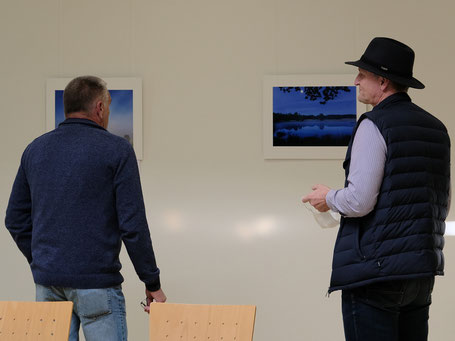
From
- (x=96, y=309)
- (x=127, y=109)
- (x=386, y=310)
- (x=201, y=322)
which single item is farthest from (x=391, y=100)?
(x=127, y=109)

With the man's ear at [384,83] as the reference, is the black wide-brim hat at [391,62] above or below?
above

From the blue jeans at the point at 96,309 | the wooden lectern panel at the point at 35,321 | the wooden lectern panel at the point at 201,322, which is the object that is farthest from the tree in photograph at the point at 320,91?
the wooden lectern panel at the point at 35,321

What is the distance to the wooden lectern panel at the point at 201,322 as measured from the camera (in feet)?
7.79

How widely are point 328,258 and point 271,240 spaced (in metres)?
0.44

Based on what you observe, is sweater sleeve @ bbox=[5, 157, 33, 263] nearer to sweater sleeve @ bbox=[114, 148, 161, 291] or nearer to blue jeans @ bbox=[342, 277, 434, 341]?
sweater sleeve @ bbox=[114, 148, 161, 291]

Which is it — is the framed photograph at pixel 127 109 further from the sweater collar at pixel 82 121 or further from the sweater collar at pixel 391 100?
the sweater collar at pixel 391 100

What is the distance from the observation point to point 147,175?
507 cm

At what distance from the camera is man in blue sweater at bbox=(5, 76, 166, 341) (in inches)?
106

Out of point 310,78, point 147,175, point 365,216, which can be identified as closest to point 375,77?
point 365,216

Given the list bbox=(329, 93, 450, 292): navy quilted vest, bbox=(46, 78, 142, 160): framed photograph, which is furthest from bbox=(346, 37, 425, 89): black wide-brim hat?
bbox=(46, 78, 142, 160): framed photograph

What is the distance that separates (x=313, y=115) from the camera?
4.99 meters

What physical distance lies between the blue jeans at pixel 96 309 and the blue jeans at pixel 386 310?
928mm

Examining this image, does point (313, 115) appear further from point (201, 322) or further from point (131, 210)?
point (201, 322)

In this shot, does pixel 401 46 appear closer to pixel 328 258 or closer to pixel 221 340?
pixel 221 340
